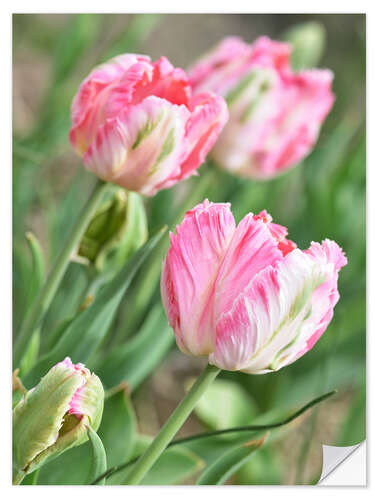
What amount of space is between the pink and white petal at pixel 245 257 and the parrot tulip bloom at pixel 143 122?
3.8 inches

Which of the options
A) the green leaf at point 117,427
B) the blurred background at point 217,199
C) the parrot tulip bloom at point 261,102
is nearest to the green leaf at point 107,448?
the green leaf at point 117,427

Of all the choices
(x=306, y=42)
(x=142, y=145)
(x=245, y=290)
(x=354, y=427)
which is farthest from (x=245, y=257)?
(x=306, y=42)

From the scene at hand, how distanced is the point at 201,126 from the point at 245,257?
113 millimetres

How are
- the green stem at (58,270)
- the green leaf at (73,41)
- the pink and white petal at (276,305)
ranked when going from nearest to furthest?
the pink and white petal at (276,305), the green stem at (58,270), the green leaf at (73,41)

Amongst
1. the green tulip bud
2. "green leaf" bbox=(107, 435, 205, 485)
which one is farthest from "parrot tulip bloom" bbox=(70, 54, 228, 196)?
the green tulip bud

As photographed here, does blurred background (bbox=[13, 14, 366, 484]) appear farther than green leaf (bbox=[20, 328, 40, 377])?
Yes

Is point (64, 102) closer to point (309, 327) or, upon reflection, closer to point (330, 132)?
point (330, 132)

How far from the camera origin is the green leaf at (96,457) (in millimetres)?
408

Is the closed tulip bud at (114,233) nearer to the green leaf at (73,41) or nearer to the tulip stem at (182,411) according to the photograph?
the tulip stem at (182,411)

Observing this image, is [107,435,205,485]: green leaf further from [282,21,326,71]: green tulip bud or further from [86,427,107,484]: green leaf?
[282,21,326,71]: green tulip bud

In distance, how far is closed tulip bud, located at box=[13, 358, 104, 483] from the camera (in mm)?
394

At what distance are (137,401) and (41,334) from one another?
0.17 m

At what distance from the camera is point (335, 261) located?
0.39m

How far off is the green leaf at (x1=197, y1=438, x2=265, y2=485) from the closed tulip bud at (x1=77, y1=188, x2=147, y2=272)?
0.54 feet
